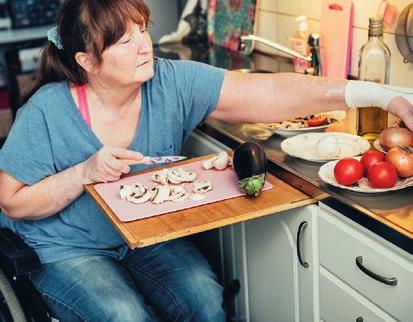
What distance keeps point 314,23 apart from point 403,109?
85cm

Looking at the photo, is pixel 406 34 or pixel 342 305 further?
pixel 406 34

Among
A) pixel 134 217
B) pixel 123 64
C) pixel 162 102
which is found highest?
pixel 123 64

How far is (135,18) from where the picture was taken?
1732mm

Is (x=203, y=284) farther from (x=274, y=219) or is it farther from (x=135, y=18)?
(x=135, y=18)

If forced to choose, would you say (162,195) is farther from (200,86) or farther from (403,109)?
(403,109)

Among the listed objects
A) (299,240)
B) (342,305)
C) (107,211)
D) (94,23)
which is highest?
(94,23)

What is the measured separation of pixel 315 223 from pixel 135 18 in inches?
26.0

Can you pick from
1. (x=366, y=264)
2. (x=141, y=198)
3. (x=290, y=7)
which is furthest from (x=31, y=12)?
(x=366, y=264)

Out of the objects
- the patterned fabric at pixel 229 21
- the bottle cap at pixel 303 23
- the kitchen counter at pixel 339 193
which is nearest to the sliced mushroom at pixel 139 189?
the kitchen counter at pixel 339 193

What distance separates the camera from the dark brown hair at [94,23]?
171 centimetres

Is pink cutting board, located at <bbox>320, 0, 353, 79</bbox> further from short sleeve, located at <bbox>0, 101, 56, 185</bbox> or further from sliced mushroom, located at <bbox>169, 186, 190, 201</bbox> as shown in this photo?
short sleeve, located at <bbox>0, 101, 56, 185</bbox>

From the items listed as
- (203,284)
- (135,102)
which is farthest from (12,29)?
(203,284)

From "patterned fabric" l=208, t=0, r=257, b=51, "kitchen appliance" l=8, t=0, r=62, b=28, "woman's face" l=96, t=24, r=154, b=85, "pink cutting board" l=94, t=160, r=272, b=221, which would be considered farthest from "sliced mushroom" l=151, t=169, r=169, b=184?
"kitchen appliance" l=8, t=0, r=62, b=28

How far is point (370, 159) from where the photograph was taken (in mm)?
1520
